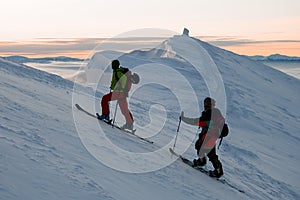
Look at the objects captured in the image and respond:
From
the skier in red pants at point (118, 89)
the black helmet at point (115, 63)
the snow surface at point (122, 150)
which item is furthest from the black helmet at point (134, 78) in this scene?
the snow surface at point (122, 150)

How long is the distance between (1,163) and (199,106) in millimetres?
23464

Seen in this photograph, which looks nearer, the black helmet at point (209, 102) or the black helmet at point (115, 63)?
the black helmet at point (209, 102)

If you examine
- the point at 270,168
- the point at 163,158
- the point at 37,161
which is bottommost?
the point at 270,168

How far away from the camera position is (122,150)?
8906 millimetres

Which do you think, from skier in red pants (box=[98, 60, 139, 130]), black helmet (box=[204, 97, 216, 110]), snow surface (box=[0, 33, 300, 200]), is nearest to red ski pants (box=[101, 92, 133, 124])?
skier in red pants (box=[98, 60, 139, 130])

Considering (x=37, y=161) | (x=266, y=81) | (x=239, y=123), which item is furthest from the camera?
(x=266, y=81)

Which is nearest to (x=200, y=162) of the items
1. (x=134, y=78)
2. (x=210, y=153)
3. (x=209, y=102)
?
(x=210, y=153)

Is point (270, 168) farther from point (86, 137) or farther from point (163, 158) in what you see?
point (86, 137)

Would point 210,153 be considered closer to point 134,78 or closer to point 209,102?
point 209,102

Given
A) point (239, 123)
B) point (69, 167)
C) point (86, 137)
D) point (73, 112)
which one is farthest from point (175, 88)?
point (69, 167)

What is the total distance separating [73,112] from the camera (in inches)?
443

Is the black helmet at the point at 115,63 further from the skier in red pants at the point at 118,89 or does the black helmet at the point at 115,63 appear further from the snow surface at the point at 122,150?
the snow surface at the point at 122,150

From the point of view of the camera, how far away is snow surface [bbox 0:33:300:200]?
614 centimetres

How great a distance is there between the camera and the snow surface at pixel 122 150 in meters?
6.14
